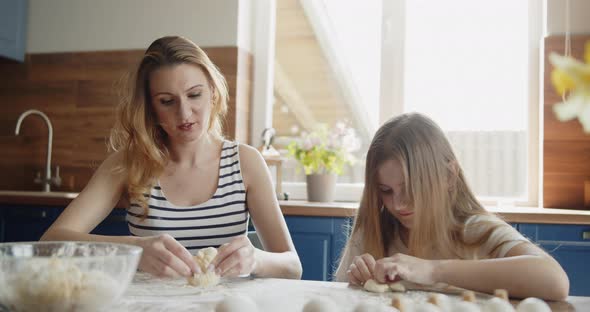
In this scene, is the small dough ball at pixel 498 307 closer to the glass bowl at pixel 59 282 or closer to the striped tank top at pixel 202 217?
the glass bowl at pixel 59 282

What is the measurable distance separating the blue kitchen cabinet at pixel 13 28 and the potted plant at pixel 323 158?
A: 1.74m

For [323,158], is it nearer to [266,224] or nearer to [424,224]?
[266,224]

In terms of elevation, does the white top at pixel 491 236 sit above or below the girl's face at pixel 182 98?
below

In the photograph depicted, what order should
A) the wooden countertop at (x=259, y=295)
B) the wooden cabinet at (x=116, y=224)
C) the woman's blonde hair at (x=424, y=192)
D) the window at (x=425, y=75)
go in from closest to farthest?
1. the wooden countertop at (x=259, y=295)
2. the woman's blonde hair at (x=424, y=192)
3. the wooden cabinet at (x=116, y=224)
4. the window at (x=425, y=75)

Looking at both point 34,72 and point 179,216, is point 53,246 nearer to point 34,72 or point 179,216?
point 179,216

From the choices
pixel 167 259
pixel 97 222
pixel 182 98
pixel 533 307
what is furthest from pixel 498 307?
pixel 97 222

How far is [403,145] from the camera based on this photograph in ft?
4.55

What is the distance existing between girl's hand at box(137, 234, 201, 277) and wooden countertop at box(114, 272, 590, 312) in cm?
3

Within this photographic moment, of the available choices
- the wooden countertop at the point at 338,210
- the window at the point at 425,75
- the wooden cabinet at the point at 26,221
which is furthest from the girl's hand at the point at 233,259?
the window at the point at 425,75

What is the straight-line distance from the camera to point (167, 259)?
1.08 meters

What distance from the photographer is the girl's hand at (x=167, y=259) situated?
3.52 feet

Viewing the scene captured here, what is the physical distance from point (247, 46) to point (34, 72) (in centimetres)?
130

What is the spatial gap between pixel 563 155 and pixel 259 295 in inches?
88.2

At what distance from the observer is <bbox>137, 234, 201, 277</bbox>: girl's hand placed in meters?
1.07
